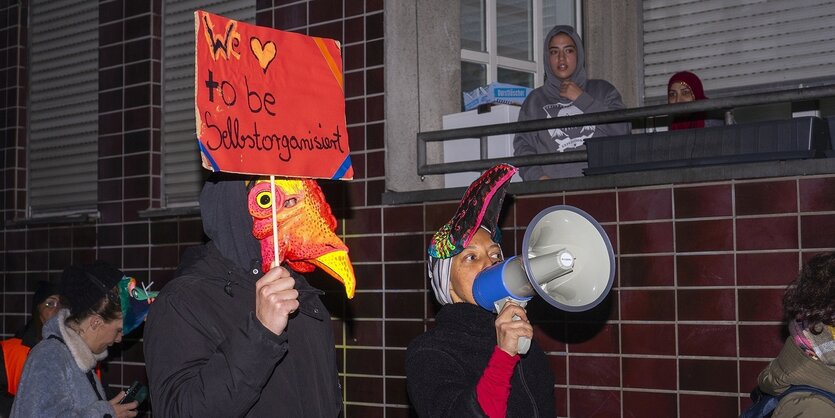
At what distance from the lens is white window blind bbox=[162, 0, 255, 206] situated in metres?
7.99

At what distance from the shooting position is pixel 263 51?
3.30 m

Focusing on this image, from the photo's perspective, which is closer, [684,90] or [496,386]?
[496,386]

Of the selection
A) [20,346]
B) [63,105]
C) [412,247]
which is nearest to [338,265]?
[412,247]

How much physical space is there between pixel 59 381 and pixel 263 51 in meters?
2.22

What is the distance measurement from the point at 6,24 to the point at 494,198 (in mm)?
7425

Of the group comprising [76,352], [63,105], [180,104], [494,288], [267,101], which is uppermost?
[63,105]

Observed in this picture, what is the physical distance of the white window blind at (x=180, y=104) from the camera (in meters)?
7.99

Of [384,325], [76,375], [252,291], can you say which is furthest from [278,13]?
[252,291]

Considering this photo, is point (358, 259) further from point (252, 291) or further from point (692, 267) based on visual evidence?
point (252, 291)

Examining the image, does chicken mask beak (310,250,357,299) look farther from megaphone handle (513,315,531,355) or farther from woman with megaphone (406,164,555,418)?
megaphone handle (513,315,531,355)

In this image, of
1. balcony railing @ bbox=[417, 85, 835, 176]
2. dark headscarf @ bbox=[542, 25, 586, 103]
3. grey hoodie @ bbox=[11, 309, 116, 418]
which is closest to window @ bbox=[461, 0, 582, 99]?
dark headscarf @ bbox=[542, 25, 586, 103]

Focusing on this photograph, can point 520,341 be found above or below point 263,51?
below

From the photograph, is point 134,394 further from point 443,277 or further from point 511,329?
point 511,329

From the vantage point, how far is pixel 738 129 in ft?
16.8
